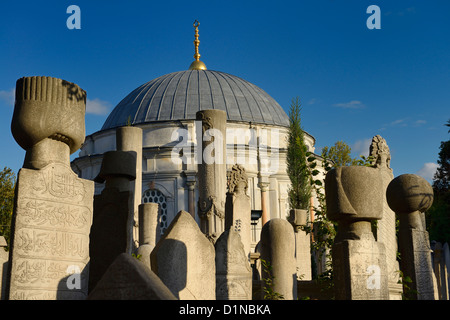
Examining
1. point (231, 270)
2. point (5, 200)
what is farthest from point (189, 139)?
point (231, 270)

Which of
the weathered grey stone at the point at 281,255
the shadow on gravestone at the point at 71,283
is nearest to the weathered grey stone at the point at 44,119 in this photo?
the shadow on gravestone at the point at 71,283

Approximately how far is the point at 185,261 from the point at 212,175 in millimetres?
5728

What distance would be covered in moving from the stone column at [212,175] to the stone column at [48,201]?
6235 millimetres

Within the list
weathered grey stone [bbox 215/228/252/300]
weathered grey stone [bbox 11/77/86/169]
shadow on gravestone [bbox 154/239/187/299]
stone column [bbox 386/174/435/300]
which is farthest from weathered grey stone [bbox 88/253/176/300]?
stone column [bbox 386/174/435/300]

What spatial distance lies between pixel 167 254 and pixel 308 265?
920 centimetres

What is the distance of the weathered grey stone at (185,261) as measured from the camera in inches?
243

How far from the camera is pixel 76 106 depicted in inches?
230

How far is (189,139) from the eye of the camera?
3238cm

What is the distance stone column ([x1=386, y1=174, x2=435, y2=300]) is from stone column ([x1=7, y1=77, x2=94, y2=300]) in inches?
211

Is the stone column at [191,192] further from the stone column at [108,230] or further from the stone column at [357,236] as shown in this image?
the stone column at [357,236]

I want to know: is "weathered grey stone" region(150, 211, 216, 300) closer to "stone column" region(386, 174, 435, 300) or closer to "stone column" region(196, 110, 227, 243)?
"stone column" region(386, 174, 435, 300)

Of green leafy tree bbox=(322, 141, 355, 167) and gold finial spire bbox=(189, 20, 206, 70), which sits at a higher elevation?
gold finial spire bbox=(189, 20, 206, 70)

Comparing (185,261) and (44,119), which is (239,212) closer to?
(185,261)

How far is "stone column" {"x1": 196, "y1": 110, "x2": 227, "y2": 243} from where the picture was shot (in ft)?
39.3
